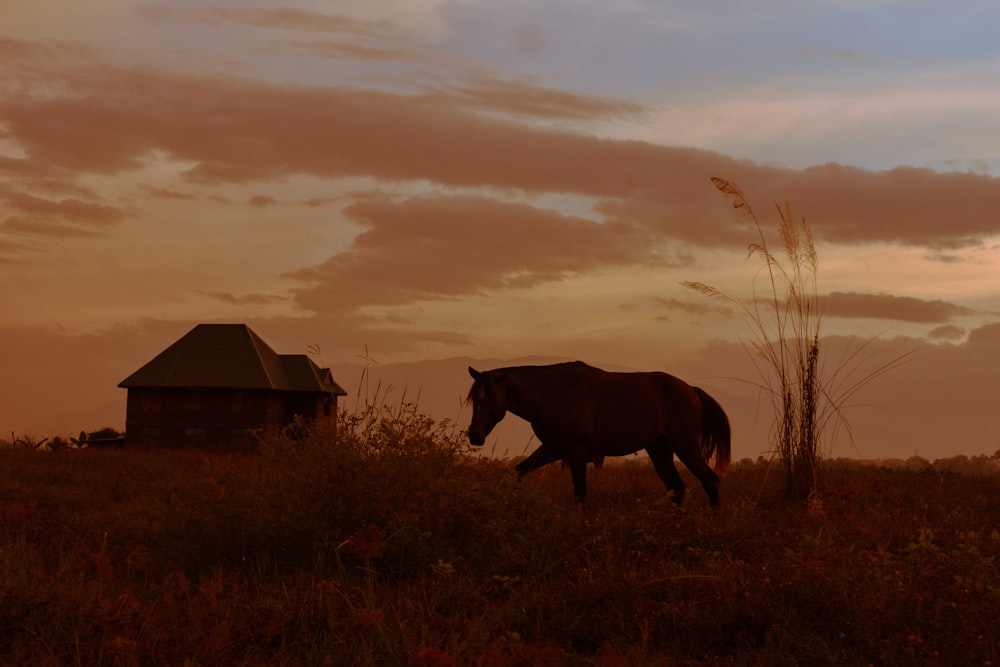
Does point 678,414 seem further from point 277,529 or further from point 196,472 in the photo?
point 196,472

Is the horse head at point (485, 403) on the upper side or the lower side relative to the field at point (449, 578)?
upper

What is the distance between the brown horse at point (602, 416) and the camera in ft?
36.5

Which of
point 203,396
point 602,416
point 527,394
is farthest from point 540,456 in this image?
point 203,396

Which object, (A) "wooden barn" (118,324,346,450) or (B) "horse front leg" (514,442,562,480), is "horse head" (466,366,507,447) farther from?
(A) "wooden barn" (118,324,346,450)

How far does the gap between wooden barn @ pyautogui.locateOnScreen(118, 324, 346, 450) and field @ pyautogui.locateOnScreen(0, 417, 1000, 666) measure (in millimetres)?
18190

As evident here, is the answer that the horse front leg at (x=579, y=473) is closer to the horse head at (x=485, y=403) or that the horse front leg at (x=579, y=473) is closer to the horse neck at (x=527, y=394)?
the horse neck at (x=527, y=394)

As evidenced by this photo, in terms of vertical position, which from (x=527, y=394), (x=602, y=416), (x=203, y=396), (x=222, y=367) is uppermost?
(x=222, y=367)

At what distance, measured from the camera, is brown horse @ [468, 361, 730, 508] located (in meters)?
11.1

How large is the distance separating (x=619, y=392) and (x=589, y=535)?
406 centimetres

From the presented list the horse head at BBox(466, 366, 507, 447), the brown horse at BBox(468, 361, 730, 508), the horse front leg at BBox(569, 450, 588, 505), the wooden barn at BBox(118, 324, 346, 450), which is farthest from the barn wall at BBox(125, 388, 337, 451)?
the horse front leg at BBox(569, 450, 588, 505)

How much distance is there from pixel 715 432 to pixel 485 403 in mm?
3648

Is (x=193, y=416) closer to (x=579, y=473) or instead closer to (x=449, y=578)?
(x=579, y=473)

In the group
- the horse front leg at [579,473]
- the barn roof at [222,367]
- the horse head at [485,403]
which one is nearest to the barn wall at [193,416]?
the barn roof at [222,367]

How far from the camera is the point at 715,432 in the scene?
1259 cm
